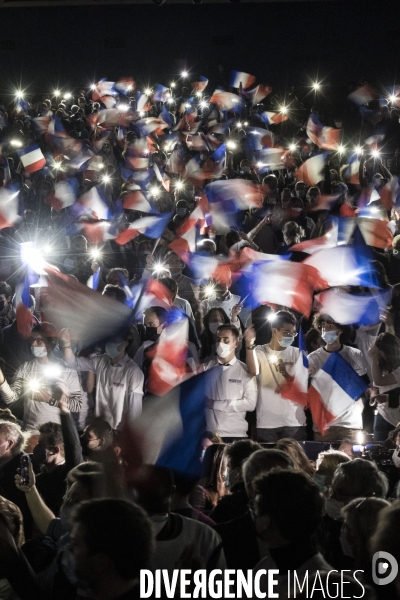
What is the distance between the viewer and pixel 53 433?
505 cm

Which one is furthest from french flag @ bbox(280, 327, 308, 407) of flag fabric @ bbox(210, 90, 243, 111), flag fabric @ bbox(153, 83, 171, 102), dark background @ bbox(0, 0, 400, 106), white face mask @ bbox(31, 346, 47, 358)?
dark background @ bbox(0, 0, 400, 106)

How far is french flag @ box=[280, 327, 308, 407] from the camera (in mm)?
6508

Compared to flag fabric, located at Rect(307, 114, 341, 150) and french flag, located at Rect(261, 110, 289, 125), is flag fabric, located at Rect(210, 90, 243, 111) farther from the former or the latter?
flag fabric, located at Rect(307, 114, 341, 150)

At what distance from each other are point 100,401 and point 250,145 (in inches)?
424

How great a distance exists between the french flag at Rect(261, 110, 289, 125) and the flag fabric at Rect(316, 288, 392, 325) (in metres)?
12.5

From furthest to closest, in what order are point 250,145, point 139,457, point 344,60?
point 344,60
point 250,145
point 139,457

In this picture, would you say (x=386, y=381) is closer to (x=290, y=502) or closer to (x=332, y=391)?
(x=332, y=391)

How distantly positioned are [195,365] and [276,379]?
2.94 feet

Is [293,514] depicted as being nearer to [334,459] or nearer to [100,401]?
[334,459]

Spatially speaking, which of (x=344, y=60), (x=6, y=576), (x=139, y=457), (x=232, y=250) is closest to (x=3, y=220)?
(x=232, y=250)

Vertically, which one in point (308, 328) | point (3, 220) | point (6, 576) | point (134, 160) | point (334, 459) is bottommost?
point (6, 576)

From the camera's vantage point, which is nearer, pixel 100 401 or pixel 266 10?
pixel 100 401

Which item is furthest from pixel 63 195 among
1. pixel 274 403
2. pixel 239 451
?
pixel 239 451

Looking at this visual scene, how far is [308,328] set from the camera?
8023 mm
